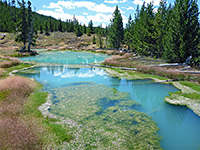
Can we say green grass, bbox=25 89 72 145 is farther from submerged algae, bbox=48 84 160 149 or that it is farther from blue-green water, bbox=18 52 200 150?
blue-green water, bbox=18 52 200 150

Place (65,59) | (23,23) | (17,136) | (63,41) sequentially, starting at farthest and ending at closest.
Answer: (63,41) < (23,23) < (65,59) < (17,136)

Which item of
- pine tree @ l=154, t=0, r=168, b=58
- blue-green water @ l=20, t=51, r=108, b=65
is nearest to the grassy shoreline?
pine tree @ l=154, t=0, r=168, b=58

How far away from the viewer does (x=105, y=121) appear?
12469 millimetres

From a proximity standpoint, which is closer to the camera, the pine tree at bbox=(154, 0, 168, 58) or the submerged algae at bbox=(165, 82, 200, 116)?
the submerged algae at bbox=(165, 82, 200, 116)

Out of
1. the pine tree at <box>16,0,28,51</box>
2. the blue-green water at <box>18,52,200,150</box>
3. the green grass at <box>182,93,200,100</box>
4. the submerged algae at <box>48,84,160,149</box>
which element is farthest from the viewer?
the pine tree at <box>16,0,28,51</box>

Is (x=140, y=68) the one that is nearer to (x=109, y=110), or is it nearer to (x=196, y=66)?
(x=196, y=66)

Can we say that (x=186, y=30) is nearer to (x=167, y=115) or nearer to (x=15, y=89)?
(x=167, y=115)

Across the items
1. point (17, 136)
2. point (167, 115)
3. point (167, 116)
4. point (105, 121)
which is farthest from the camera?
point (167, 115)

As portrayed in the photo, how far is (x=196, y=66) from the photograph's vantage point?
30.5 meters

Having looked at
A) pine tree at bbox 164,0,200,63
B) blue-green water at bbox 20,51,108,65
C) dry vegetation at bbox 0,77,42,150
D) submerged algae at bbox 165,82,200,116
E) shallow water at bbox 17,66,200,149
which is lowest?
shallow water at bbox 17,66,200,149

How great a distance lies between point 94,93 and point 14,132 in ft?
38.9


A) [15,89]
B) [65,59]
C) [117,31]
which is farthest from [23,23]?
[15,89]

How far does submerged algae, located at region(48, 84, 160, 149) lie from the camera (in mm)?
9742

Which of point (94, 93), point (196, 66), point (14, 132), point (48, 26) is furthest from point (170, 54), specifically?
point (48, 26)
